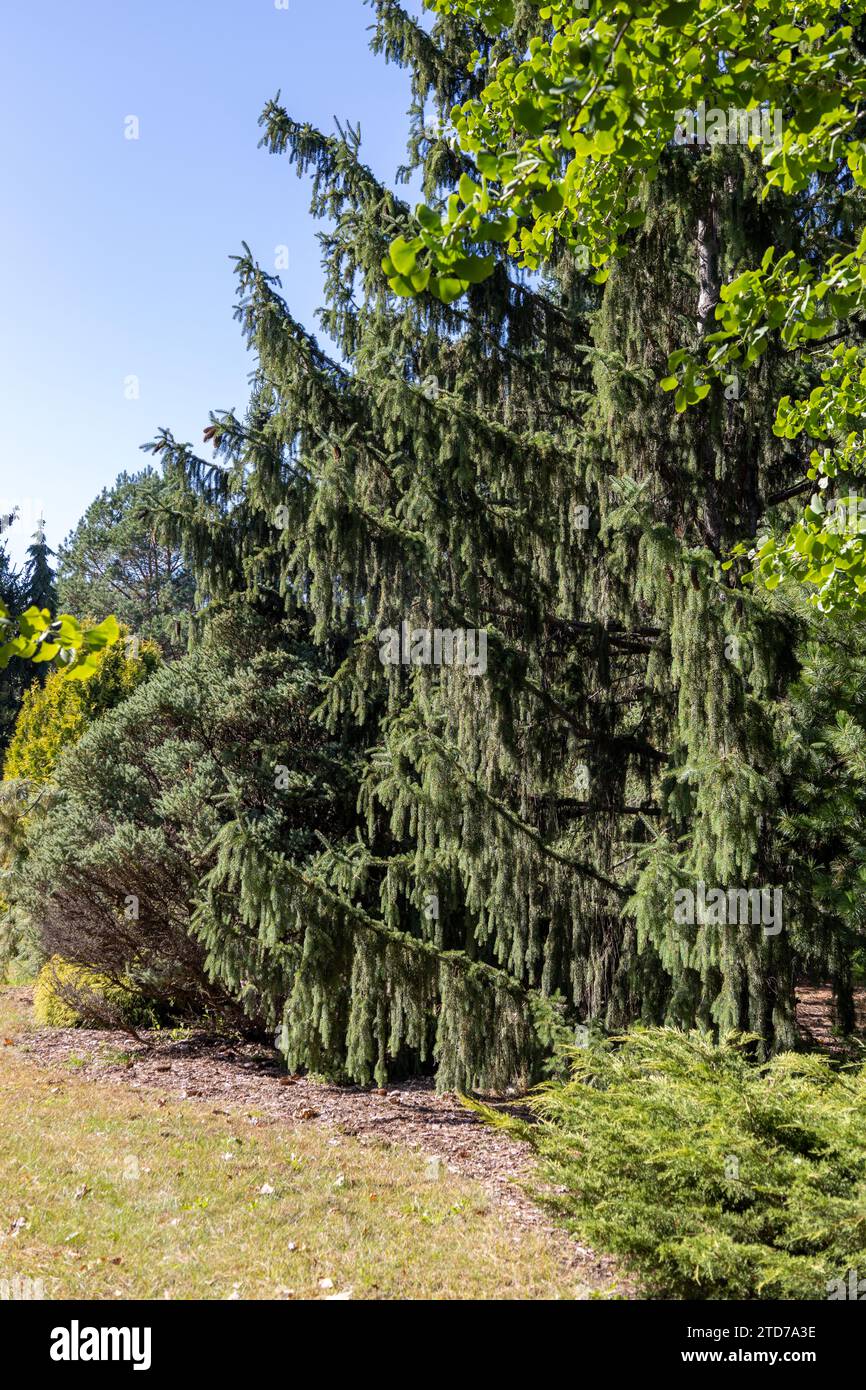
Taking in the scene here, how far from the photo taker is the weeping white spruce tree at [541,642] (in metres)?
5.96

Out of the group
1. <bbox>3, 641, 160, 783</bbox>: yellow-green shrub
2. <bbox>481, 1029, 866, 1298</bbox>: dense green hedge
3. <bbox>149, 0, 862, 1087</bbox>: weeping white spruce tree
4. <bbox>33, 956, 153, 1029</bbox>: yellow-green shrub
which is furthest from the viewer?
<bbox>3, 641, 160, 783</bbox>: yellow-green shrub

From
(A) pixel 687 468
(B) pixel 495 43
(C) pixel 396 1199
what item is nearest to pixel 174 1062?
(C) pixel 396 1199

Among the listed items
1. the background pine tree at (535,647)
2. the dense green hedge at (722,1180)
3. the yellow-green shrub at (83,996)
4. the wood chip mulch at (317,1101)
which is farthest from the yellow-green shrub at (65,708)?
the dense green hedge at (722,1180)

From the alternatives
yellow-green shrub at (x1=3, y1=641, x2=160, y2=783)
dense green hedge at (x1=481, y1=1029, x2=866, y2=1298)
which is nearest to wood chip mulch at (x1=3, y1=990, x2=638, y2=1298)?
dense green hedge at (x1=481, y1=1029, x2=866, y2=1298)

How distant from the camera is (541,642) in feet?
25.2

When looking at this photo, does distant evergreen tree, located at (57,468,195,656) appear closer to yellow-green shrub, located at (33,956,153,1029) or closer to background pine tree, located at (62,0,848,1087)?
yellow-green shrub, located at (33,956,153,1029)

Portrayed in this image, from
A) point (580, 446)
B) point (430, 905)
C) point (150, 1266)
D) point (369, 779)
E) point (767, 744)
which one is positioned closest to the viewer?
point (150, 1266)

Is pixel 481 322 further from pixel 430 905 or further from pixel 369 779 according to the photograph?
pixel 430 905

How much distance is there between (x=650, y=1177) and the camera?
3.87m

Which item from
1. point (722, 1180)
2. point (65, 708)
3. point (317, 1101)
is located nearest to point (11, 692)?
point (65, 708)

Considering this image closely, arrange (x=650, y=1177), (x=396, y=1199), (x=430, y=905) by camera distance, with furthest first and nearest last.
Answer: (x=430, y=905) → (x=396, y=1199) → (x=650, y=1177)

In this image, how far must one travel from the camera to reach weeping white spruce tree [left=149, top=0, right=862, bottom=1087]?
235 inches

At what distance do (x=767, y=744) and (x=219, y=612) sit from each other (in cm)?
603

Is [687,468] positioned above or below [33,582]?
below
